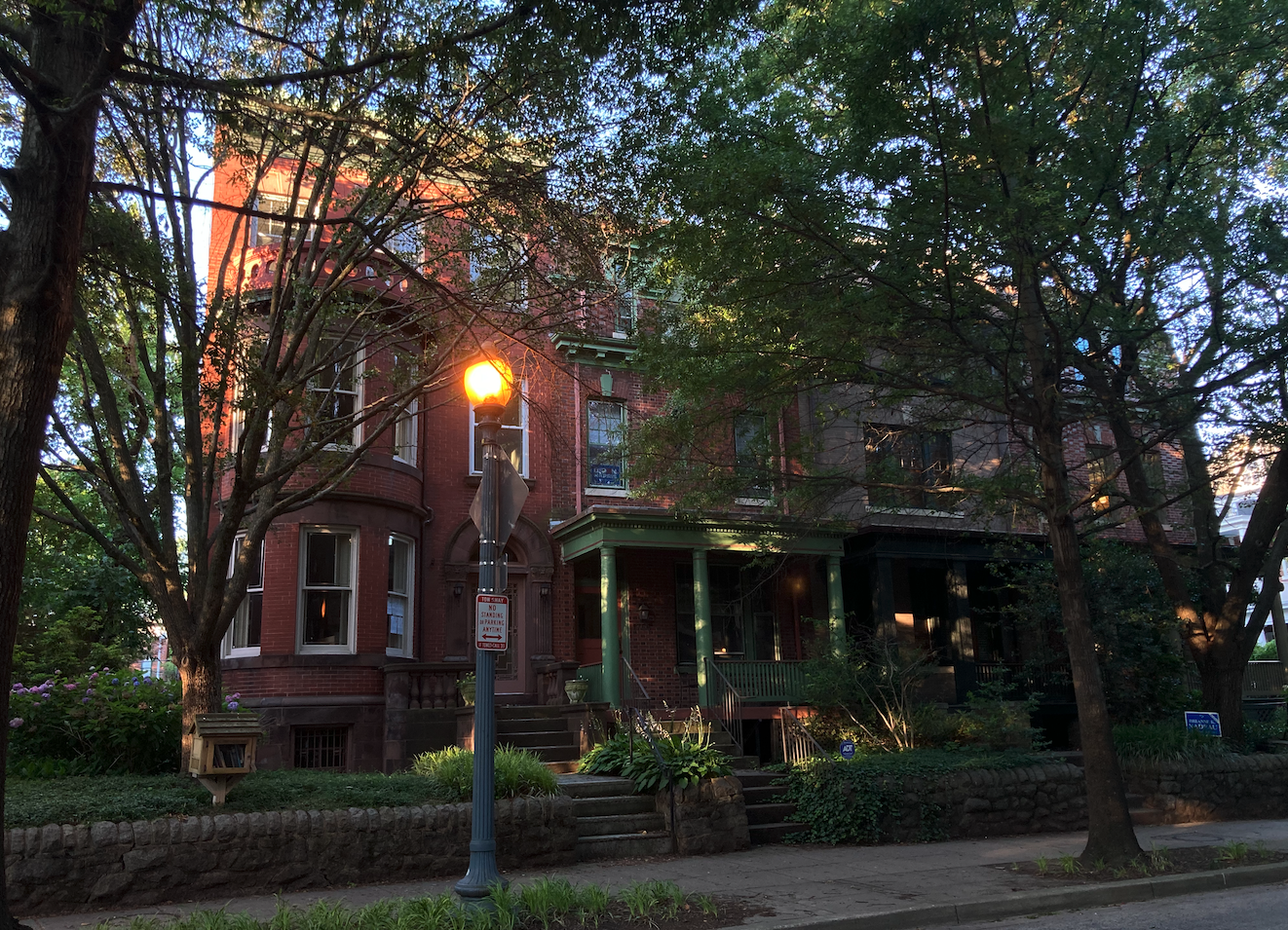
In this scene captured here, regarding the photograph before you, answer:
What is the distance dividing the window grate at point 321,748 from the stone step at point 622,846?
660cm

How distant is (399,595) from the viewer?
16781 millimetres

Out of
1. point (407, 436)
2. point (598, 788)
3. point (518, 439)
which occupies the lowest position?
point (598, 788)

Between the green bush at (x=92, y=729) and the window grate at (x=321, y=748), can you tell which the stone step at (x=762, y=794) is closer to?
the green bush at (x=92, y=729)

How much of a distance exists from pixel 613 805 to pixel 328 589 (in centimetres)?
702

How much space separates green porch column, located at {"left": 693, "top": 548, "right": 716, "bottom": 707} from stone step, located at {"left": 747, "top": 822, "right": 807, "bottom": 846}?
4.89 metres

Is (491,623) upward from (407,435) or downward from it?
downward

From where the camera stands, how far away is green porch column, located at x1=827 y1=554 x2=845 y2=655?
1775 cm

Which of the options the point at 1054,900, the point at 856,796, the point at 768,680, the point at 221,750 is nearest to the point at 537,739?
the point at 768,680

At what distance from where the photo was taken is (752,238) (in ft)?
33.9

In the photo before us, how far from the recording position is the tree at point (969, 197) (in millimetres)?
9641

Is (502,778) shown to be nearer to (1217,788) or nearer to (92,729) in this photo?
(92,729)

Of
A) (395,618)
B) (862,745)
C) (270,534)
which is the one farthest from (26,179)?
(862,745)

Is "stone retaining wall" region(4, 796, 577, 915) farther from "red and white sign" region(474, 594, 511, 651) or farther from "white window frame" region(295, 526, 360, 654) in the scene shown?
"white window frame" region(295, 526, 360, 654)

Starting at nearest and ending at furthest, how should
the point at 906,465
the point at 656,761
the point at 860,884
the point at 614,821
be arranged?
1. the point at 860,884
2. the point at 614,821
3. the point at 656,761
4. the point at 906,465
